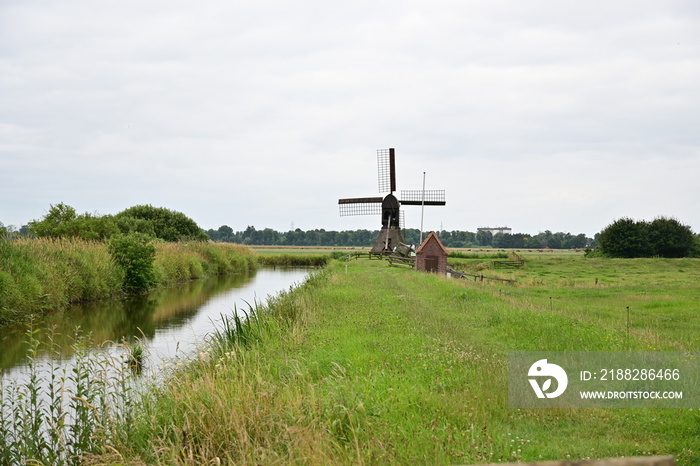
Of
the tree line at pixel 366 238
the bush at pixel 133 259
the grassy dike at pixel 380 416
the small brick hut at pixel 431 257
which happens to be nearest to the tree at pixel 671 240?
the small brick hut at pixel 431 257

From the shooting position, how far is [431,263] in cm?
3534

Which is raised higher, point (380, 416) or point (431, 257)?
point (431, 257)

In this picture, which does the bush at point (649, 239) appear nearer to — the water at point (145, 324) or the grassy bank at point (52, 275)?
the water at point (145, 324)

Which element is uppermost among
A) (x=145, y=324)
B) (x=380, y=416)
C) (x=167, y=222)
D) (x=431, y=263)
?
(x=167, y=222)

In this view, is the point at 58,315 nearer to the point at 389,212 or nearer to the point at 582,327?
the point at 582,327

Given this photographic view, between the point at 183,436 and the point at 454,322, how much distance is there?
7984 mm

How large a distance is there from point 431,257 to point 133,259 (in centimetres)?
1756

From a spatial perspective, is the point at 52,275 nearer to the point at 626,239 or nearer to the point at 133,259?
the point at 133,259

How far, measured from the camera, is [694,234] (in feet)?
209

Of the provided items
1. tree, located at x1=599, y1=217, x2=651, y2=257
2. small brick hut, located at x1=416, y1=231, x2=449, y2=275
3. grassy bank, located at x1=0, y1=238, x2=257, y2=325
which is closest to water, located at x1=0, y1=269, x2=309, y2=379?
grassy bank, located at x1=0, y1=238, x2=257, y2=325

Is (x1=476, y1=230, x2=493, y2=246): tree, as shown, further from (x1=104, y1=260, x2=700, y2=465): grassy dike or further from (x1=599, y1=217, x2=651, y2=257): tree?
(x1=104, y1=260, x2=700, y2=465): grassy dike

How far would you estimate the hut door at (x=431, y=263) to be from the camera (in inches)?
1387

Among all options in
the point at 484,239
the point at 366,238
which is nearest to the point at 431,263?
the point at 366,238

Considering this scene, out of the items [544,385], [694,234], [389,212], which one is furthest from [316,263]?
[544,385]
